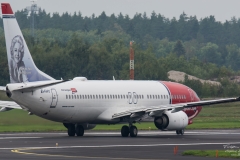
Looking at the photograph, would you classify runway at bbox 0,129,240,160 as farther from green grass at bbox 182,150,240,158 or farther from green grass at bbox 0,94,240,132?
green grass at bbox 0,94,240,132

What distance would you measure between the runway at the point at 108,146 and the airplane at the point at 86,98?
1.67 metres

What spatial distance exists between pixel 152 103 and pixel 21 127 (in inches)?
475

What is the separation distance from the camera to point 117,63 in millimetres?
132875

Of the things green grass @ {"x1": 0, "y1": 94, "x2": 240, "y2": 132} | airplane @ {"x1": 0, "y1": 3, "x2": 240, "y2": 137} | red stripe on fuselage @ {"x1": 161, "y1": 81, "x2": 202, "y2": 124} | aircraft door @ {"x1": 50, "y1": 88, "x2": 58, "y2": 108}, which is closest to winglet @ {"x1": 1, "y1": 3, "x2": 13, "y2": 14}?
airplane @ {"x1": 0, "y1": 3, "x2": 240, "y2": 137}

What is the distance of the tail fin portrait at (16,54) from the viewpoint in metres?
50.7

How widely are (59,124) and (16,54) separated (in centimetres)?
1659

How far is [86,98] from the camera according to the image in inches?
2152

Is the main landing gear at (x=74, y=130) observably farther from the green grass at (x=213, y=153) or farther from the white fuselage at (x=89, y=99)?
the green grass at (x=213, y=153)

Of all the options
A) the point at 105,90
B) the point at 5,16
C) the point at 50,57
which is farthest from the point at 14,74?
the point at 50,57

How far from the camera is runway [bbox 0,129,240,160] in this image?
3784 centimetres

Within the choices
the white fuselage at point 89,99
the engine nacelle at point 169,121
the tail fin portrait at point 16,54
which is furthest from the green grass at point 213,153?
the tail fin portrait at point 16,54

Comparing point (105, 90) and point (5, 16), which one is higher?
point (5, 16)

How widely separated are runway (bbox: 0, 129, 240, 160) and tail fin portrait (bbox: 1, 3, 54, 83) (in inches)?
155

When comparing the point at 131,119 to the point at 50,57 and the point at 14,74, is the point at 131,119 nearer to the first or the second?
the point at 14,74
